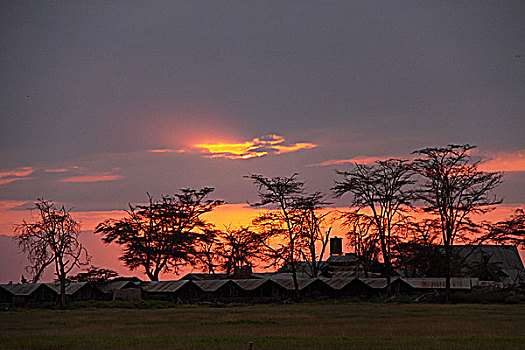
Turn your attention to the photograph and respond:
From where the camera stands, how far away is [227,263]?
102m

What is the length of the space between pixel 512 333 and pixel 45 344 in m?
20.6

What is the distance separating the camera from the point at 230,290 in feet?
273

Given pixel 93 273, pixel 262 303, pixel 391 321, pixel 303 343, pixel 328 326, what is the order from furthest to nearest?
pixel 93 273, pixel 262 303, pixel 391 321, pixel 328 326, pixel 303 343

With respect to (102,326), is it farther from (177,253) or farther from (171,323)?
(177,253)

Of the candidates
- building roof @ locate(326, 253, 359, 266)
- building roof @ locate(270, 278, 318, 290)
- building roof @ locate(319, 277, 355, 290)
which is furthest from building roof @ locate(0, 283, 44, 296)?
building roof @ locate(326, 253, 359, 266)

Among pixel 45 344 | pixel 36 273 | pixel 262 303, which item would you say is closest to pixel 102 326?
pixel 45 344

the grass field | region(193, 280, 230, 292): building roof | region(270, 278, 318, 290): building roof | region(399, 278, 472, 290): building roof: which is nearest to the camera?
the grass field

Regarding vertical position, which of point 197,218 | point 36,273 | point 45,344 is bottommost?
point 45,344

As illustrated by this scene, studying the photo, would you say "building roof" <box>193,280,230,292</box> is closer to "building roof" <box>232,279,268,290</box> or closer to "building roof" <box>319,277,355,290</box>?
"building roof" <box>232,279,268,290</box>

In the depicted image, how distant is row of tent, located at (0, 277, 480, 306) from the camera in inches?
3177

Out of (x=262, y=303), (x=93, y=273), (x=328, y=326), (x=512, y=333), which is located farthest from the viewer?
(x=93, y=273)

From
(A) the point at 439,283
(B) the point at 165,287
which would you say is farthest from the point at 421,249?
(B) the point at 165,287

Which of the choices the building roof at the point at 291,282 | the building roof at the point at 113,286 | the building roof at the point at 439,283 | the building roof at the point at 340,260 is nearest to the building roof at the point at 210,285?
the building roof at the point at 291,282

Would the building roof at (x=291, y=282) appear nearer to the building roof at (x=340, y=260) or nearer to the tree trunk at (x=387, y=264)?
the tree trunk at (x=387, y=264)
